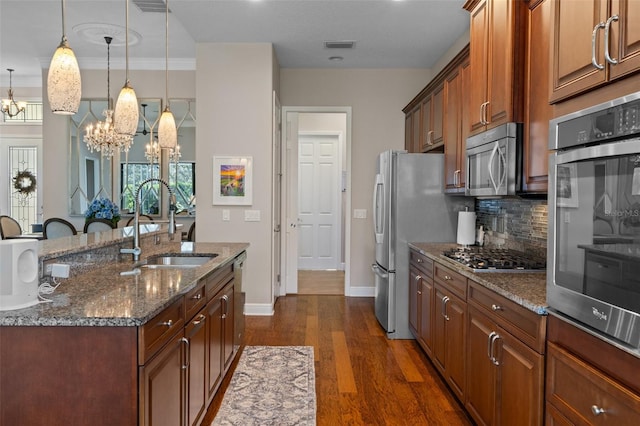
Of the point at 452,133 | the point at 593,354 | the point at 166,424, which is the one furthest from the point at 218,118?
the point at 593,354

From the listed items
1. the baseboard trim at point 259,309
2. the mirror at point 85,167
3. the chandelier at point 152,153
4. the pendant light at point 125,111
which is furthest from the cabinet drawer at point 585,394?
the mirror at point 85,167

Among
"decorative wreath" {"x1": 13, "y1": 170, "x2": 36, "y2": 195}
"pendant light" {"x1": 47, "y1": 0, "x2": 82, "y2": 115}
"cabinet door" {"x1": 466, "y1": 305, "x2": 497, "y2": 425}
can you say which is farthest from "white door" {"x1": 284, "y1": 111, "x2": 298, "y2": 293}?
"decorative wreath" {"x1": 13, "y1": 170, "x2": 36, "y2": 195}

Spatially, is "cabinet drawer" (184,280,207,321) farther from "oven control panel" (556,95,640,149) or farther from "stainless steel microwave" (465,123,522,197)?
"stainless steel microwave" (465,123,522,197)

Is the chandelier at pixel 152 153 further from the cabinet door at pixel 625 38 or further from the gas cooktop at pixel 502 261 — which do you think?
the cabinet door at pixel 625 38

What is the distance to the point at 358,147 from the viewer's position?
224 inches

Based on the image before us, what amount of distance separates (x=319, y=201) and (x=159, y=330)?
20.8 feet

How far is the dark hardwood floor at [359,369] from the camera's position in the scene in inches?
104

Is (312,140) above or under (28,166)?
above

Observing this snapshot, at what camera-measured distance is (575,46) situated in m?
1.61

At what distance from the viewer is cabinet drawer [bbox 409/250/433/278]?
3.38m

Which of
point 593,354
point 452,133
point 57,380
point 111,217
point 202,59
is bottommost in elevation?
point 57,380

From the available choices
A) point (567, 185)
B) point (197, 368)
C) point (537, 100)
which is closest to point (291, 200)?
point (197, 368)

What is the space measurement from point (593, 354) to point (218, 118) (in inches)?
166

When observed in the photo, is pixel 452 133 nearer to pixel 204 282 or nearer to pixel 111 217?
pixel 204 282
